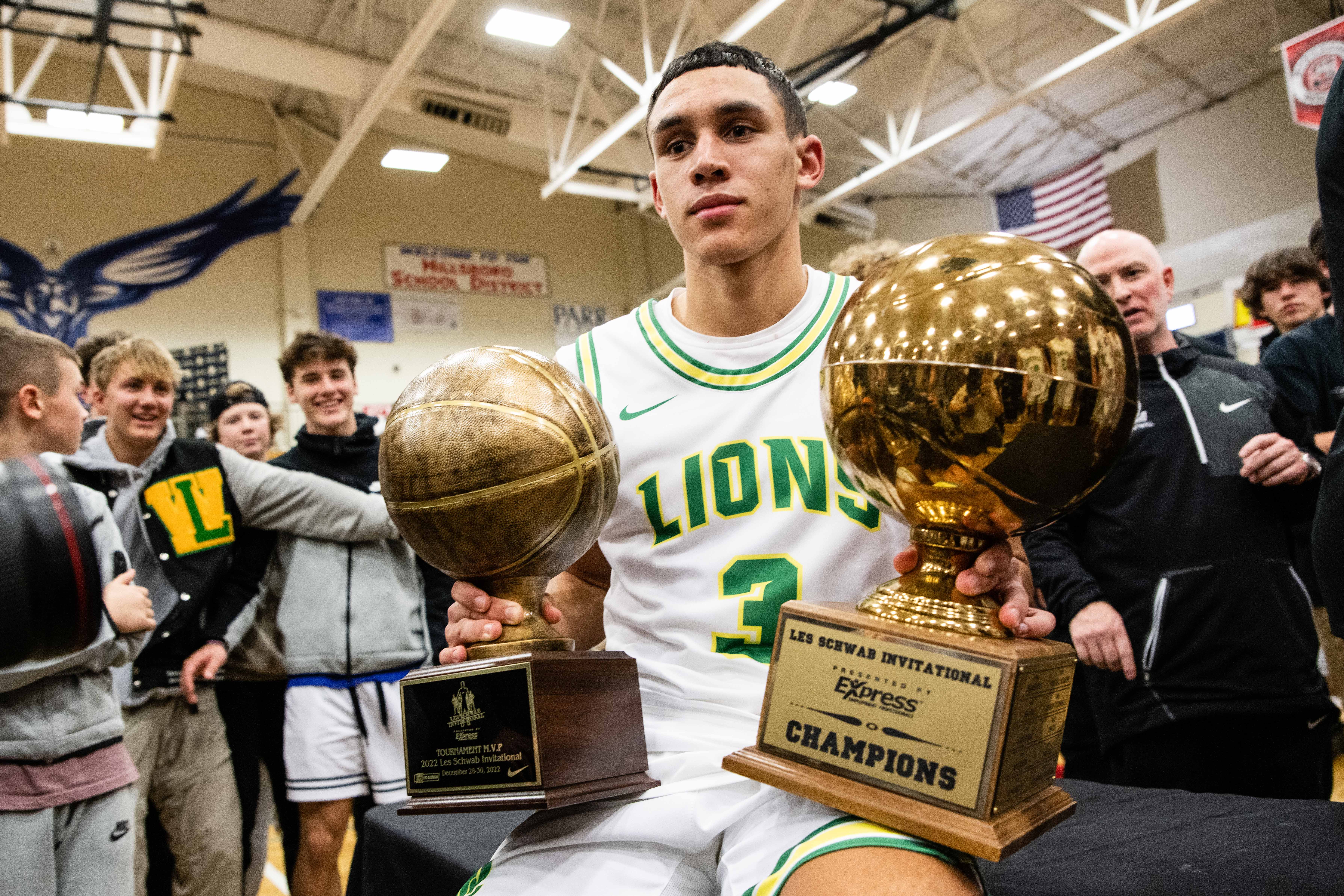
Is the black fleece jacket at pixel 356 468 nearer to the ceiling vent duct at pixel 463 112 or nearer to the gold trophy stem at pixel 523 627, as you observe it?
the gold trophy stem at pixel 523 627

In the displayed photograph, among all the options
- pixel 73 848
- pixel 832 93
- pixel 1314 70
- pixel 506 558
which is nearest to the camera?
pixel 506 558

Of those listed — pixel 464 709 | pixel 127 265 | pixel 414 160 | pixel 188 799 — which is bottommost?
pixel 188 799

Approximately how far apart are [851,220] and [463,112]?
6115mm

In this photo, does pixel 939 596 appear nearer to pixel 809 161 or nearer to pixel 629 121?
pixel 809 161

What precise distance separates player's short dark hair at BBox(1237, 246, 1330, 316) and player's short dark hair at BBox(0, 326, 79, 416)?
4.02 m

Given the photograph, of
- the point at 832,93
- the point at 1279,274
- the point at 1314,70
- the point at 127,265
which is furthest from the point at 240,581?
the point at 127,265

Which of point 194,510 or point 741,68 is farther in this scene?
point 194,510

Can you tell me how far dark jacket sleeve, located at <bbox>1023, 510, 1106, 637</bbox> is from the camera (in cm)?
200

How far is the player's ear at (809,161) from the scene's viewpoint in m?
1.57

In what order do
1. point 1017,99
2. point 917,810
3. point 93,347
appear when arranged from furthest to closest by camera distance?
point 1017,99, point 93,347, point 917,810

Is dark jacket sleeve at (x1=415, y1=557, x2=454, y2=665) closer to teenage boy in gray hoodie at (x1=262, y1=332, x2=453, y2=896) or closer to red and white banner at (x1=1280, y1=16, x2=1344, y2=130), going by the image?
teenage boy in gray hoodie at (x1=262, y1=332, x2=453, y2=896)

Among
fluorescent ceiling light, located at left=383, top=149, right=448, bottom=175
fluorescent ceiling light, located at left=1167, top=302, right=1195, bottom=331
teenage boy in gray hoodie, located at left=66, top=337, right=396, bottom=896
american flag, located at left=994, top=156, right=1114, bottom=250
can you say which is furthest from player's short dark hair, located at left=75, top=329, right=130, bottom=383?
fluorescent ceiling light, located at left=1167, top=302, right=1195, bottom=331

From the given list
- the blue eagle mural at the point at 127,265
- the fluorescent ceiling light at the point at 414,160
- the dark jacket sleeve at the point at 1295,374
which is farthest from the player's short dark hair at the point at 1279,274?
the blue eagle mural at the point at 127,265

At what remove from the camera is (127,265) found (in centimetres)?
984
